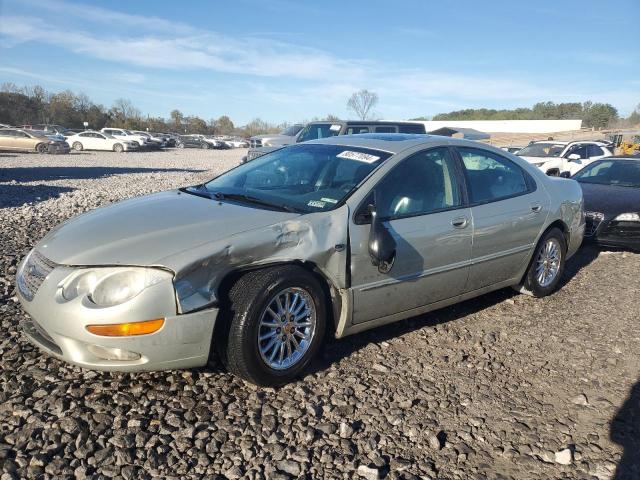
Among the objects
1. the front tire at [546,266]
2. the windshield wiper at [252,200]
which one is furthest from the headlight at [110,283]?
the front tire at [546,266]

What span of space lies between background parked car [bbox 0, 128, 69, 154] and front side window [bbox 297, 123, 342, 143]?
19552 mm

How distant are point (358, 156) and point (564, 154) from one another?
562 inches

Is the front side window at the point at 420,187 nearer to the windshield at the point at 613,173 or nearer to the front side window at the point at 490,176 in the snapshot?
the front side window at the point at 490,176

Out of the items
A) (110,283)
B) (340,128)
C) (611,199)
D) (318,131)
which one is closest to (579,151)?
(340,128)

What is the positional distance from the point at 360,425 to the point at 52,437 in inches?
62.1

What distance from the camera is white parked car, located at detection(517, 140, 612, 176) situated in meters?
15.6

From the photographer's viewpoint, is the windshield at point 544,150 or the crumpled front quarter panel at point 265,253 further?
the windshield at point 544,150

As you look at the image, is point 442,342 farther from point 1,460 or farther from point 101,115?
point 101,115

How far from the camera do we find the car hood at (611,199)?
23.0ft

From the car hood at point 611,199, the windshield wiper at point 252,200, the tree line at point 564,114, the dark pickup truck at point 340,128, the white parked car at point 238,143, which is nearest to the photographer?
the windshield wiper at point 252,200

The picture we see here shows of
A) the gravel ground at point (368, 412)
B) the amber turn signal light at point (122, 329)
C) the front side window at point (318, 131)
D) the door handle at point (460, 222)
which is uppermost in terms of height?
the front side window at point (318, 131)

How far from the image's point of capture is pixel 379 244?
11.2 feet

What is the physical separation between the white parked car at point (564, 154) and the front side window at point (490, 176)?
11.7 metres

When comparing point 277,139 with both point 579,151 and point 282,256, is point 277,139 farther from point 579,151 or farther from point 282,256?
point 282,256
